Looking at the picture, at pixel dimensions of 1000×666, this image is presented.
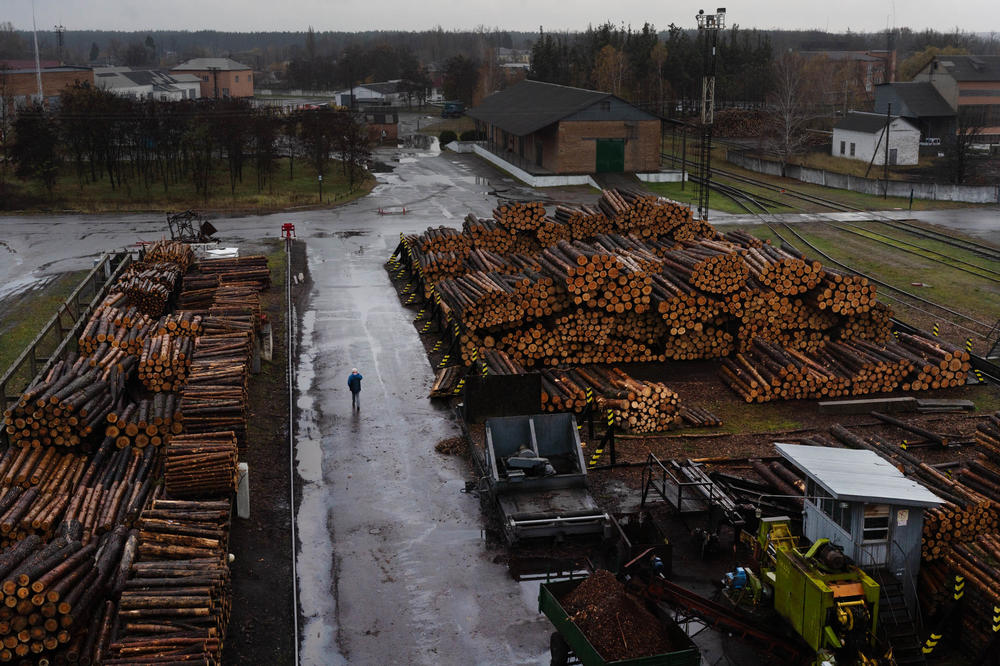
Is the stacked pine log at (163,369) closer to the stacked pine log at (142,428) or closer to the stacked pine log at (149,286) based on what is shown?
the stacked pine log at (142,428)

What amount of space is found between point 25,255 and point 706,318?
30560 mm

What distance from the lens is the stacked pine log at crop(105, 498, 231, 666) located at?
12.4 m

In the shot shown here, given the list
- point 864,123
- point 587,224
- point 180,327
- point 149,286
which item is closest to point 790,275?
point 587,224

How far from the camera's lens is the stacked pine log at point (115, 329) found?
79.3 ft

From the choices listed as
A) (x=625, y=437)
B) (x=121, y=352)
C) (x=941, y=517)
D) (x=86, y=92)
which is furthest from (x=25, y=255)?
(x=941, y=517)

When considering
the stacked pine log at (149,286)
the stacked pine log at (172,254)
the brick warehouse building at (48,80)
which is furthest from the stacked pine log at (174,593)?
the brick warehouse building at (48,80)

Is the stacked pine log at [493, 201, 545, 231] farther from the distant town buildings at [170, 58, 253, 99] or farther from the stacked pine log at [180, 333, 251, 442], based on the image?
the distant town buildings at [170, 58, 253, 99]

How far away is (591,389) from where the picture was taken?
2292 cm

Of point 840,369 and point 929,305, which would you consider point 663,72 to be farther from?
point 840,369

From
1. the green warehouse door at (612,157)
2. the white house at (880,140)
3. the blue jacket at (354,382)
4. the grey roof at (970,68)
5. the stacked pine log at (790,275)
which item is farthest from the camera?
the grey roof at (970,68)

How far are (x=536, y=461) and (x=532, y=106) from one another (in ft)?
187

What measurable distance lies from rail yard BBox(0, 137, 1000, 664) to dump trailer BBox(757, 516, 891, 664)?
4cm

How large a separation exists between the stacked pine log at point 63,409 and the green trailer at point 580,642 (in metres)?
10.9

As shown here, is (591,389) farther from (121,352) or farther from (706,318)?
(121,352)
